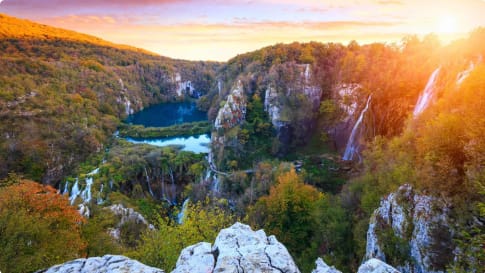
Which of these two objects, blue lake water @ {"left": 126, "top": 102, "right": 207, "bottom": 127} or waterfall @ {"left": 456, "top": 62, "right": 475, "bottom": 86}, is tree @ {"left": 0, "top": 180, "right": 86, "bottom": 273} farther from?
blue lake water @ {"left": 126, "top": 102, "right": 207, "bottom": 127}

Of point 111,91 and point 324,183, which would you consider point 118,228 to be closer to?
point 324,183

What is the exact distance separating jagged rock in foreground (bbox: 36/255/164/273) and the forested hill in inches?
1940

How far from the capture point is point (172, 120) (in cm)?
9869

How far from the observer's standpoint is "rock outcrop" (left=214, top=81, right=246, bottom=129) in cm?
5151

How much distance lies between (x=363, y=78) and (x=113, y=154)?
175 ft

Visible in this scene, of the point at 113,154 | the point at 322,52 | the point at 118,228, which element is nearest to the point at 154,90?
the point at 113,154

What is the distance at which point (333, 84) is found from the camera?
55438 millimetres

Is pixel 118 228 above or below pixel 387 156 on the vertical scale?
below

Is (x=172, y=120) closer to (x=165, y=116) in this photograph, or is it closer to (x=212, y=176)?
(x=165, y=116)

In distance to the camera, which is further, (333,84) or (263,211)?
(333,84)

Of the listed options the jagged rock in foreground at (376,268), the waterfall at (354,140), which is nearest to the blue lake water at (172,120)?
the waterfall at (354,140)

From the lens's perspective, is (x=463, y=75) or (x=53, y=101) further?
(x=53, y=101)

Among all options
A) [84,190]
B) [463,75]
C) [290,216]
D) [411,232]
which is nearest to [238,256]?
[411,232]

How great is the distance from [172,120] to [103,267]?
95087 millimetres
